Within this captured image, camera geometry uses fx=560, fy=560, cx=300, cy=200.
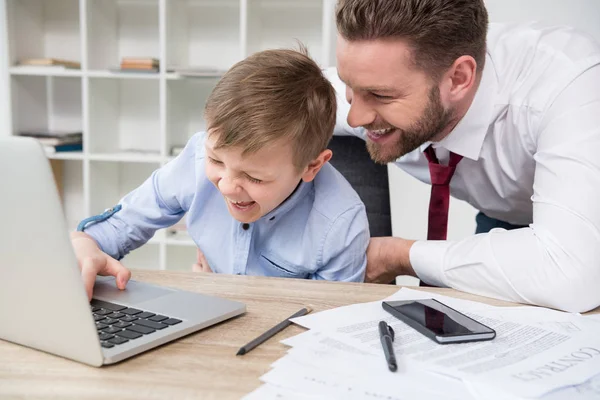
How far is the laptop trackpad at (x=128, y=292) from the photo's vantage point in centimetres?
80

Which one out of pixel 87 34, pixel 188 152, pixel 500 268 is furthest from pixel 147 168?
pixel 500 268

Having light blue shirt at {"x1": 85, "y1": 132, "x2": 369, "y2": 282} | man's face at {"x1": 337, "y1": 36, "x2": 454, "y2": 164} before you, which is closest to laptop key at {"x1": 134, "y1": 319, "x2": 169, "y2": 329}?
light blue shirt at {"x1": 85, "y1": 132, "x2": 369, "y2": 282}

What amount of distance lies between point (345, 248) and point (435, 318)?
1.39 feet

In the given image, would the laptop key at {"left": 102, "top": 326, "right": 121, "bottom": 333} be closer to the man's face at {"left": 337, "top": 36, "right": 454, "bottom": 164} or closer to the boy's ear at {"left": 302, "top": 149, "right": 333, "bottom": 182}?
the boy's ear at {"left": 302, "top": 149, "right": 333, "bottom": 182}

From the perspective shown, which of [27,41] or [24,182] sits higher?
[27,41]

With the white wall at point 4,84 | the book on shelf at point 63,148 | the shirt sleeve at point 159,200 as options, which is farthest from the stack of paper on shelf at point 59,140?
the shirt sleeve at point 159,200

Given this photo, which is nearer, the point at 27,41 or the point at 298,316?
the point at 298,316

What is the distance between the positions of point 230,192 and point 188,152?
0.31 m

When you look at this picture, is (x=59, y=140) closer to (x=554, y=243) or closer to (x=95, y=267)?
(x=95, y=267)

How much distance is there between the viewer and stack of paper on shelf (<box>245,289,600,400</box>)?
0.57 m

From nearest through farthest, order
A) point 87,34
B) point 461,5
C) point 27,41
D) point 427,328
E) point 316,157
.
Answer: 1. point 427,328
2. point 316,157
3. point 461,5
4. point 87,34
5. point 27,41

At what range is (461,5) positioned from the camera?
126cm

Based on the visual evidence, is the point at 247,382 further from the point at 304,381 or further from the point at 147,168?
the point at 147,168

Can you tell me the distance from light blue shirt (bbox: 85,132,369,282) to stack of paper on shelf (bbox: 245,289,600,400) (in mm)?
362
